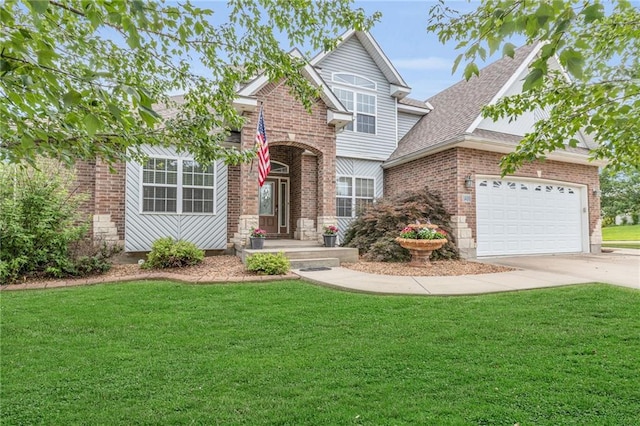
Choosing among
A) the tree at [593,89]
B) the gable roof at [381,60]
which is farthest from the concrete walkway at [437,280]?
the gable roof at [381,60]

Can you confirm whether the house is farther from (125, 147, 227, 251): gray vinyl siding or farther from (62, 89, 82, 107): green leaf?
(62, 89, 82, 107): green leaf

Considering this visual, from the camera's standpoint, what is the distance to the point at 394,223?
10.5 metres

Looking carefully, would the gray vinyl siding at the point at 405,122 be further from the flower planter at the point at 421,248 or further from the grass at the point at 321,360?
the grass at the point at 321,360

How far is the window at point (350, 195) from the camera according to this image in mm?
13315

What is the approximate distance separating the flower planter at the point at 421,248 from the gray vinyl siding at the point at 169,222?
5.56 m

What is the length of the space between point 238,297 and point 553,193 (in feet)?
38.7

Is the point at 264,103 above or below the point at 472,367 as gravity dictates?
above

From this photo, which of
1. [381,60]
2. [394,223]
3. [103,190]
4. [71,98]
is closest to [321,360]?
[71,98]

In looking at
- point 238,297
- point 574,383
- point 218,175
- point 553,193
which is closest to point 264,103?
point 218,175

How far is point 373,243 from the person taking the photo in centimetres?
1029

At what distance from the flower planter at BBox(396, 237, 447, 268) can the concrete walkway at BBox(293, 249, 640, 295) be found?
1.28m

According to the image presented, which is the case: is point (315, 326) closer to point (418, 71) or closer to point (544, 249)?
point (544, 249)

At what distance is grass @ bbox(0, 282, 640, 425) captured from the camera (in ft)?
8.32

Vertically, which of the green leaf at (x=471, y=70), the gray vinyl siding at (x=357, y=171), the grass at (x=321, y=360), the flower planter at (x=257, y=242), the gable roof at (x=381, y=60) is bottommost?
the grass at (x=321, y=360)
